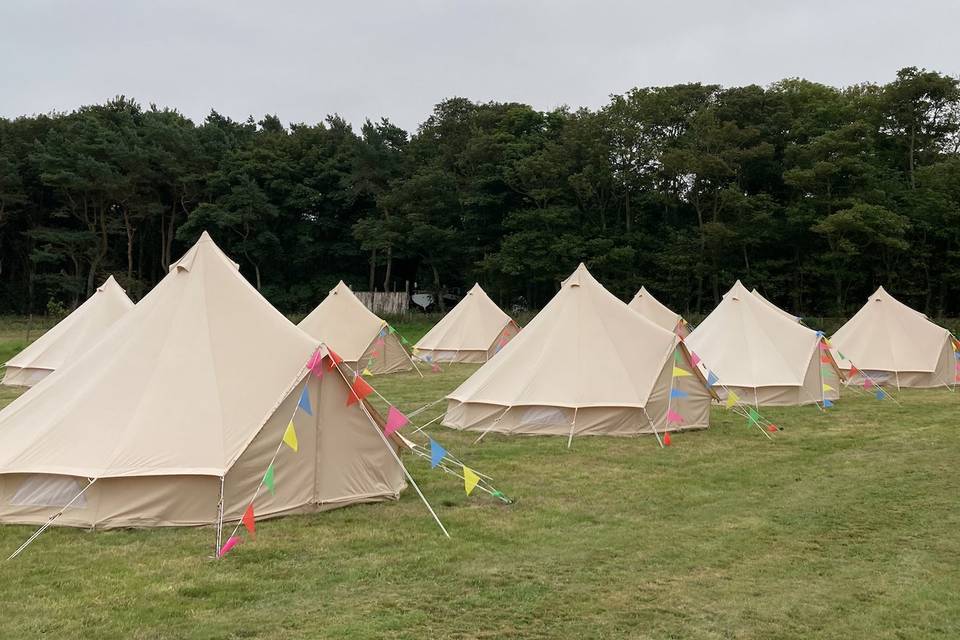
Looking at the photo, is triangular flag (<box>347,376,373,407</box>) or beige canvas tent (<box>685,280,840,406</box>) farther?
beige canvas tent (<box>685,280,840,406</box>)

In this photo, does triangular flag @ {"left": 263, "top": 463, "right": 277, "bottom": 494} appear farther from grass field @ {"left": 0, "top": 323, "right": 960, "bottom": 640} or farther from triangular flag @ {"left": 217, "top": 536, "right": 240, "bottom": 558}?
triangular flag @ {"left": 217, "top": 536, "right": 240, "bottom": 558}

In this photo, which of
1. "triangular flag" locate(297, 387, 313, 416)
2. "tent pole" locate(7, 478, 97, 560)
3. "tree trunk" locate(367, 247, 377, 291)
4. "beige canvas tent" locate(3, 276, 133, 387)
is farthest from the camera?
"tree trunk" locate(367, 247, 377, 291)

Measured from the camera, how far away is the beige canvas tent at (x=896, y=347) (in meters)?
20.9

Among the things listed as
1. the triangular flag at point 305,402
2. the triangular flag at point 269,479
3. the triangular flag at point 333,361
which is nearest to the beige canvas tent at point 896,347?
the triangular flag at point 333,361

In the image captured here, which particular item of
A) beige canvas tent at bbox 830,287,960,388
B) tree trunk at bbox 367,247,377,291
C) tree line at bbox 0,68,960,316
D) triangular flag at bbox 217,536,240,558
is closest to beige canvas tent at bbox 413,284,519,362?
beige canvas tent at bbox 830,287,960,388

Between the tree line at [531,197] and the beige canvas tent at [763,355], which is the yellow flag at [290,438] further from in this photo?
the tree line at [531,197]

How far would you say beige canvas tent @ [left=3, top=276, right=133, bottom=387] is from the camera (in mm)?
20281

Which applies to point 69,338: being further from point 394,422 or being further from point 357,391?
point 394,422

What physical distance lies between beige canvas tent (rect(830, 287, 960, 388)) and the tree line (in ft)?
48.4

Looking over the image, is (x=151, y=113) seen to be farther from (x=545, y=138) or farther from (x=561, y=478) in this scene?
(x=561, y=478)

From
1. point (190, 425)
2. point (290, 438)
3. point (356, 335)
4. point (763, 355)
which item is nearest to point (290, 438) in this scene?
point (290, 438)

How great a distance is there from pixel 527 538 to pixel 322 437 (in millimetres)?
2384

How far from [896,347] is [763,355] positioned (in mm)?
6039

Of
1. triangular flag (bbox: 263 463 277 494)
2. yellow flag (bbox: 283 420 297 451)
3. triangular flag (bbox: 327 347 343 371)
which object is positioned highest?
triangular flag (bbox: 327 347 343 371)
